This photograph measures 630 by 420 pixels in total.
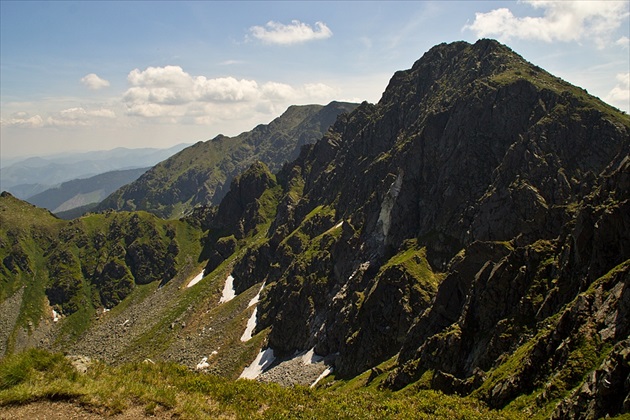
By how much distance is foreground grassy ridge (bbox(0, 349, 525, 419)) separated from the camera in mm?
23406

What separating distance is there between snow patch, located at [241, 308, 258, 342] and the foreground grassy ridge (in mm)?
109449

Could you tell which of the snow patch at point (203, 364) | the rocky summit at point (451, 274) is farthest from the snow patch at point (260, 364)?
the snow patch at point (203, 364)

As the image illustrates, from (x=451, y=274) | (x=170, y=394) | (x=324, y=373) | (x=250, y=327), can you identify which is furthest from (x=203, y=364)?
(x=170, y=394)

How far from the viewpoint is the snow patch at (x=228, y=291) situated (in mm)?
174812

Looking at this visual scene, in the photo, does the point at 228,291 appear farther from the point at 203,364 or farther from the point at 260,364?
the point at 260,364

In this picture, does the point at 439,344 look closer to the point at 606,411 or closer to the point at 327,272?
the point at 606,411

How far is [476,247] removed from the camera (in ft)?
262

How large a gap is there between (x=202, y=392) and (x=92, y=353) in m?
158

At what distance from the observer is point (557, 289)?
5206 cm

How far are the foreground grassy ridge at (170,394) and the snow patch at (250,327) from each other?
10945cm

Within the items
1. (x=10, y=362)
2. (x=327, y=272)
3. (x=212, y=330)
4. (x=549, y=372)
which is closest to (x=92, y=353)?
(x=212, y=330)

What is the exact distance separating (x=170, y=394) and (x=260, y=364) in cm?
10060

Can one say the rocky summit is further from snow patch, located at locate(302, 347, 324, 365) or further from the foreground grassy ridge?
the foreground grassy ridge

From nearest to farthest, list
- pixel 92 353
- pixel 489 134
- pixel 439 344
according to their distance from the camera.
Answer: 1. pixel 439 344
2. pixel 489 134
3. pixel 92 353
